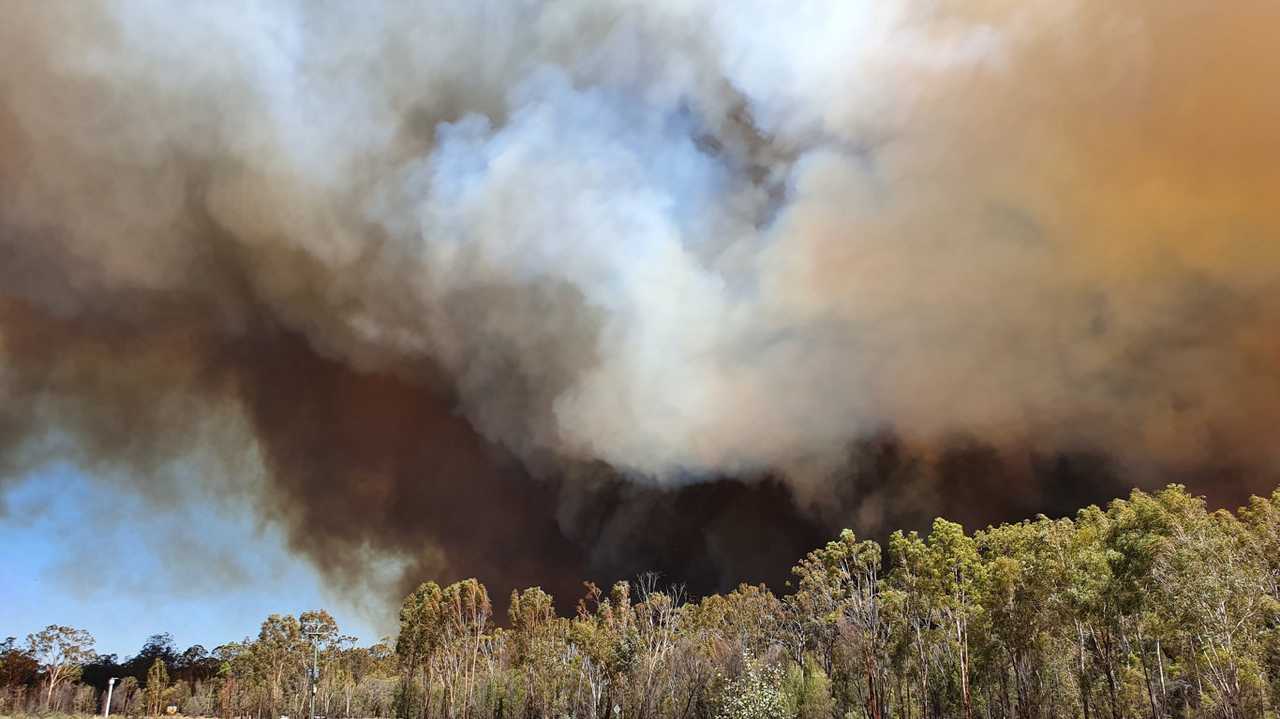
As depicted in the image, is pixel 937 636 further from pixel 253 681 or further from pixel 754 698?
pixel 253 681

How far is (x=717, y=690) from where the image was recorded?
202 ft

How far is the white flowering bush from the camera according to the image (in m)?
49.7

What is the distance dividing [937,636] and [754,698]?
13.1m

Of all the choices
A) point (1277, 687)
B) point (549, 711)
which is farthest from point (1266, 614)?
point (549, 711)

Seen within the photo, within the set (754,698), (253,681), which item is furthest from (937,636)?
(253,681)

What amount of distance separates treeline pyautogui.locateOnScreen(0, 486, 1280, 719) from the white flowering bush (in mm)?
141

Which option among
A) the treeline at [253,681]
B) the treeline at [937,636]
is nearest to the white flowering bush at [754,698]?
the treeline at [937,636]

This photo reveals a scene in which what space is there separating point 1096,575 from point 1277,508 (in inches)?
→ 1137

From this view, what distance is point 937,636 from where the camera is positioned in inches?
2029

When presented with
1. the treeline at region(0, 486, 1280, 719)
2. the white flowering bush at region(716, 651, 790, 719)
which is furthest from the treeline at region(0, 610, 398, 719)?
Result: the white flowering bush at region(716, 651, 790, 719)

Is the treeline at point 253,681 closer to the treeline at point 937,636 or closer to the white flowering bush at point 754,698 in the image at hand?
the treeline at point 937,636

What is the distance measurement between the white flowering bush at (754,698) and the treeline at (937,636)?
141 millimetres

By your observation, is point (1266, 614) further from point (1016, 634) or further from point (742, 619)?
point (742, 619)

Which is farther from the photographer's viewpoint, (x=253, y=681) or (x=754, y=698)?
(x=253, y=681)
